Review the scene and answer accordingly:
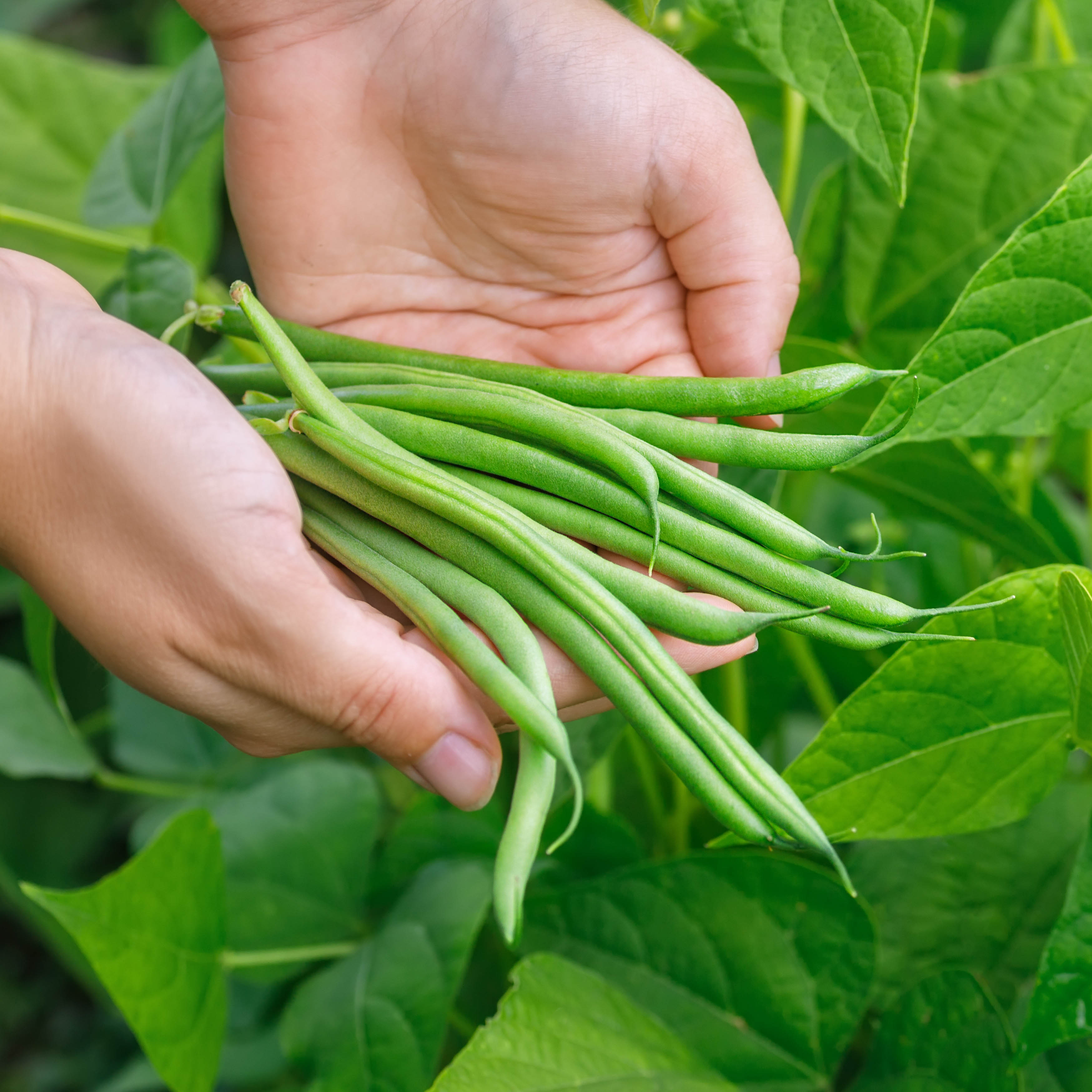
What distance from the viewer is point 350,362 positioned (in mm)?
1275

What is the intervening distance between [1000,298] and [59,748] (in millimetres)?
1407

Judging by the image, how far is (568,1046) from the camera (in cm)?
115

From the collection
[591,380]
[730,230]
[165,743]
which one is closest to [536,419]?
[591,380]

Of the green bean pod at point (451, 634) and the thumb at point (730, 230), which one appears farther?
the thumb at point (730, 230)

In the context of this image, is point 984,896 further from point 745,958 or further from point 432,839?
point 432,839

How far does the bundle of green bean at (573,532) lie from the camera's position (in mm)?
924

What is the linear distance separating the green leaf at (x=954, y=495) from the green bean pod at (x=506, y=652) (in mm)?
485

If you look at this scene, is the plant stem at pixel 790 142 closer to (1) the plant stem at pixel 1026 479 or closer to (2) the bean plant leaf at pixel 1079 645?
(1) the plant stem at pixel 1026 479

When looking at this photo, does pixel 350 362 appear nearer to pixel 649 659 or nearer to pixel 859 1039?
pixel 649 659

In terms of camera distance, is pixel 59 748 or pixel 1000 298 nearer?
pixel 1000 298

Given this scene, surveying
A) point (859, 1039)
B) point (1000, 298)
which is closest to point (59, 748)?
point (859, 1039)

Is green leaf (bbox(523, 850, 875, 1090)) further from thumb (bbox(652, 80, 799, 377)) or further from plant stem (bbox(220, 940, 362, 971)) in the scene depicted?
thumb (bbox(652, 80, 799, 377))

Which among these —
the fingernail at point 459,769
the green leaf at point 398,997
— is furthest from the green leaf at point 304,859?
the fingernail at point 459,769

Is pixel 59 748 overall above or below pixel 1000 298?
below
